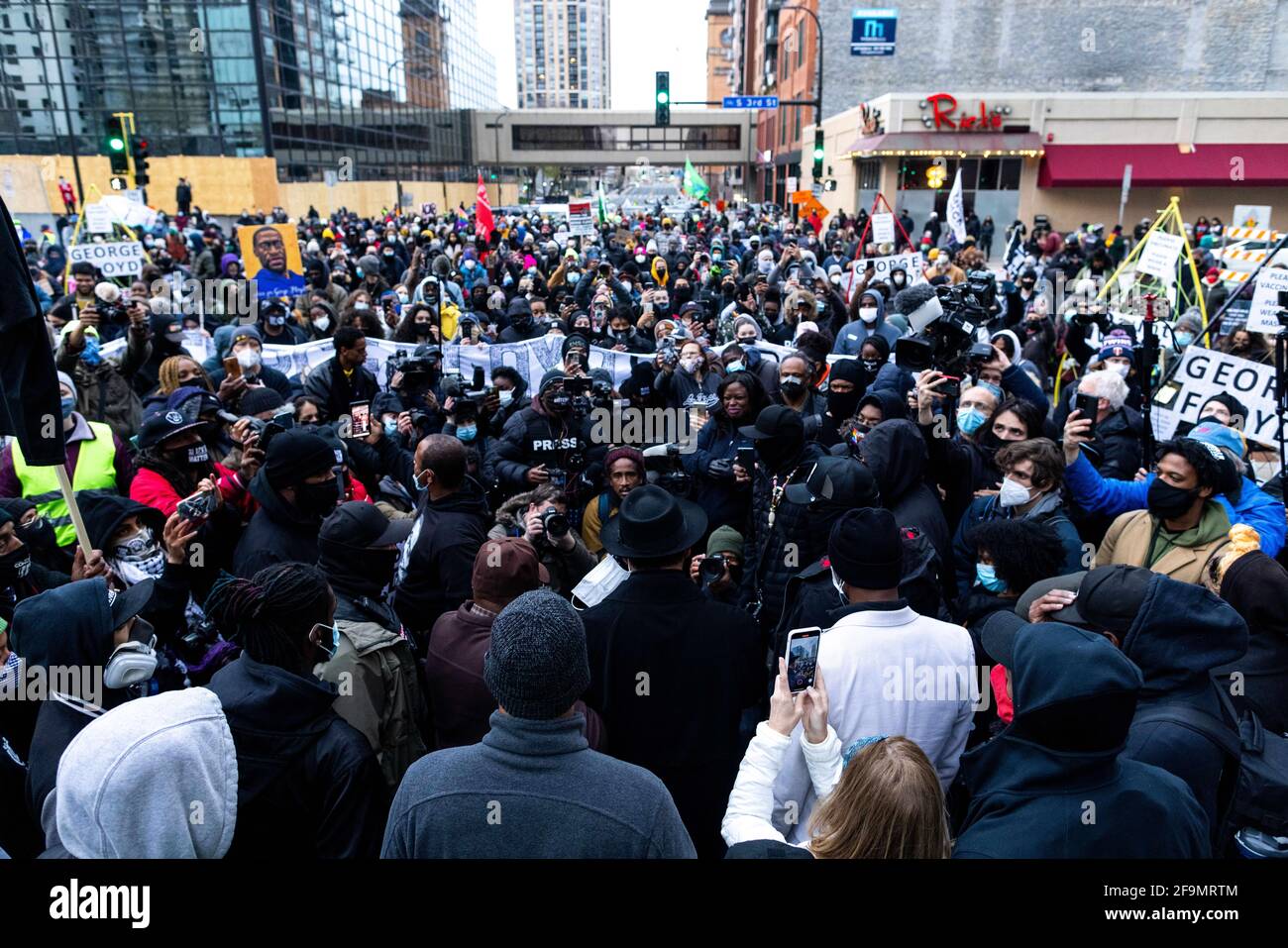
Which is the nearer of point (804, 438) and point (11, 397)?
point (11, 397)

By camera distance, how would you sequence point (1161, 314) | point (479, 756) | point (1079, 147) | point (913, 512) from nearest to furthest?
point (479, 756), point (913, 512), point (1161, 314), point (1079, 147)

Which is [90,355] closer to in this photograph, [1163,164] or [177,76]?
[1163,164]

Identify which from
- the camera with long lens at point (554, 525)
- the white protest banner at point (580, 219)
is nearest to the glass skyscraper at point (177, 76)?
the white protest banner at point (580, 219)

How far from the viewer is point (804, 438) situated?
16.2 ft

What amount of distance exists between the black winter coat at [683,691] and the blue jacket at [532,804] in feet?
3.10

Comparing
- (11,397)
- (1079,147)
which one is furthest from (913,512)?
(1079,147)

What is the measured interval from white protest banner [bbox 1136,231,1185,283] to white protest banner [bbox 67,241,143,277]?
1272 centimetres

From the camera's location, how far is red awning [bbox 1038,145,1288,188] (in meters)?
32.0

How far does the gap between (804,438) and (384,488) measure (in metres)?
2.59

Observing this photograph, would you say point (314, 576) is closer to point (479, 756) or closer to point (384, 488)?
point (479, 756)

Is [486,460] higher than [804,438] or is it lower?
lower

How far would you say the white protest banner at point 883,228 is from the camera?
14.3m

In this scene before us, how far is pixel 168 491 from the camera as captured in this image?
188 inches

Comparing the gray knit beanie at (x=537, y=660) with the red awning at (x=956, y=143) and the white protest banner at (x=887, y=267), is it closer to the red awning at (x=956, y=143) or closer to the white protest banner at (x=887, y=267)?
the white protest banner at (x=887, y=267)
